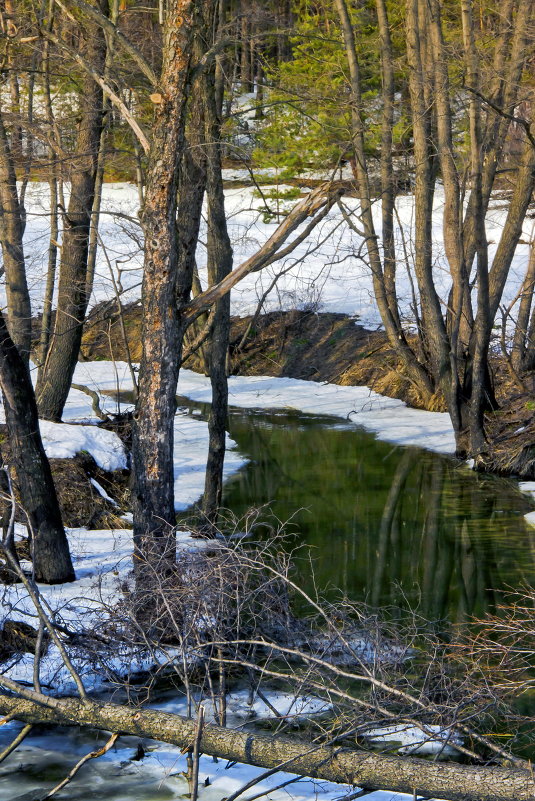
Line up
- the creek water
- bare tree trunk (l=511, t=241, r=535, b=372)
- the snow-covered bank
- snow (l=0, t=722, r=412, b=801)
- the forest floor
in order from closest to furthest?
1. snow (l=0, t=722, r=412, b=801)
2. the creek water
3. bare tree trunk (l=511, t=241, r=535, b=372)
4. the snow-covered bank
5. the forest floor

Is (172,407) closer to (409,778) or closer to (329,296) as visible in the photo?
(409,778)

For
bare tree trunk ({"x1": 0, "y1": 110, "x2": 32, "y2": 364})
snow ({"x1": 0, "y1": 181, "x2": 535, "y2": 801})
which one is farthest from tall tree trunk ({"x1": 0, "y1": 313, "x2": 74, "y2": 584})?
bare tree trunk ({"x1": 0, "y1": 110, "x2": 32, "y2": 364})

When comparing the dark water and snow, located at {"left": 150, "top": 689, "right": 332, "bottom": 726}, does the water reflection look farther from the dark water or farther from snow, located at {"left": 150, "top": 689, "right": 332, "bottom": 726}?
snow, located at {"left": 150, "top": 689, "right": 332, "bottom": 726}

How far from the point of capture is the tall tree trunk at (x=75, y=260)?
14070mm

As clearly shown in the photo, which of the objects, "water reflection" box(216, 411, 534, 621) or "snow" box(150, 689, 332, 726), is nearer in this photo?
"snow" box(150, 689, 332, 726)

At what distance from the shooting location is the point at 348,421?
18.9 meters

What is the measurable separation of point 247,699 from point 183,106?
17.5ft

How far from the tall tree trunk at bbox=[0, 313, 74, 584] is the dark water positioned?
2615 mm

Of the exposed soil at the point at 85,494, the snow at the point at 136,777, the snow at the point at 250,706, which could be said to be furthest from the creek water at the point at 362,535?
the exposed soil at the point at 85,494

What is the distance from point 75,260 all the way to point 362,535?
21.3ft

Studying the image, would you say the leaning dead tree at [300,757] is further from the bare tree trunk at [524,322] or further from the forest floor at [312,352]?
the forest floor at [312,352]

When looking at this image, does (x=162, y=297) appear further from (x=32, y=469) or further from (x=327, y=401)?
(x=327, y=401)

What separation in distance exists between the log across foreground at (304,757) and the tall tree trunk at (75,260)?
9.38 m

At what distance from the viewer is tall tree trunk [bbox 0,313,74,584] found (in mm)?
8391
